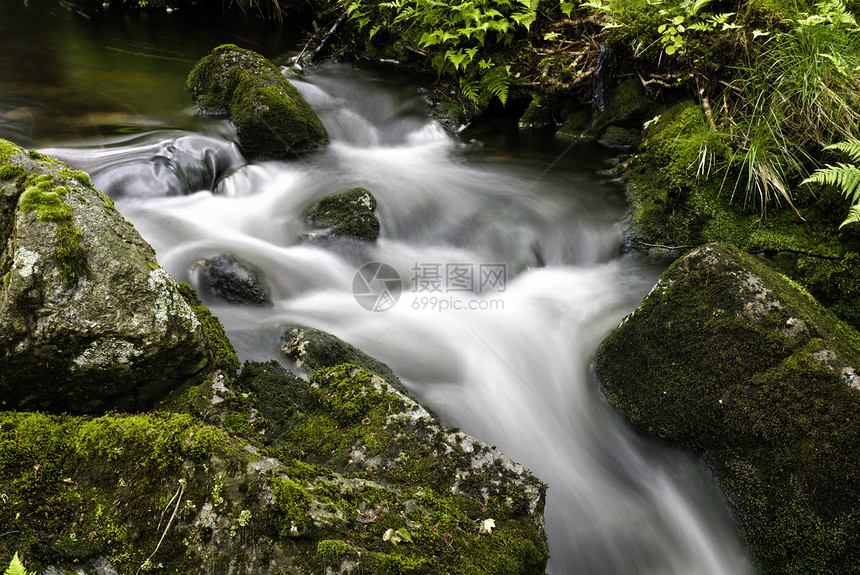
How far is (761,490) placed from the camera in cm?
318

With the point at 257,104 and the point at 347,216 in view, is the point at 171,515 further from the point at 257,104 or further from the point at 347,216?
the point at 257,104

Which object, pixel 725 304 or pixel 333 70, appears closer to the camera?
pixel 725 304

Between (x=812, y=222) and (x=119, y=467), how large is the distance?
5.59 meters

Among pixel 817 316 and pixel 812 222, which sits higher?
pixel 812 222

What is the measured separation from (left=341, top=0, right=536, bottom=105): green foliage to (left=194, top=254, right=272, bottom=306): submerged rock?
16.3 feet

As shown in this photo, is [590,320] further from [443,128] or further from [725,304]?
[443,128]

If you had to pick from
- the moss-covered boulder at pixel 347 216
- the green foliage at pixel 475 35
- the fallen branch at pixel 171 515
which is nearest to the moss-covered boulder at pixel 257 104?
the moss-covered boulder at pixel 347 216

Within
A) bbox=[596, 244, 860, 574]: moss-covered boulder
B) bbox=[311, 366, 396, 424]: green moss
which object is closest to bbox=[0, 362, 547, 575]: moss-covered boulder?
bbox=[311, 366, 396, 424]: green moss

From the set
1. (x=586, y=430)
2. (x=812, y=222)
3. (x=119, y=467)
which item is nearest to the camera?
(x=119, y=467)

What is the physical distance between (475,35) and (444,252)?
4131 millimetres

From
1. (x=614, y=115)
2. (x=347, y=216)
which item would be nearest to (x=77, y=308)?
(x=347, y=216)

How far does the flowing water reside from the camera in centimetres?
363

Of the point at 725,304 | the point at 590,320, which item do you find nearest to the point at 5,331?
the point at 725,304

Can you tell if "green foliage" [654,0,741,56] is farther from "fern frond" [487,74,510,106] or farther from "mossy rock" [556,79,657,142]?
"fern frond" [487,74,510,106]
